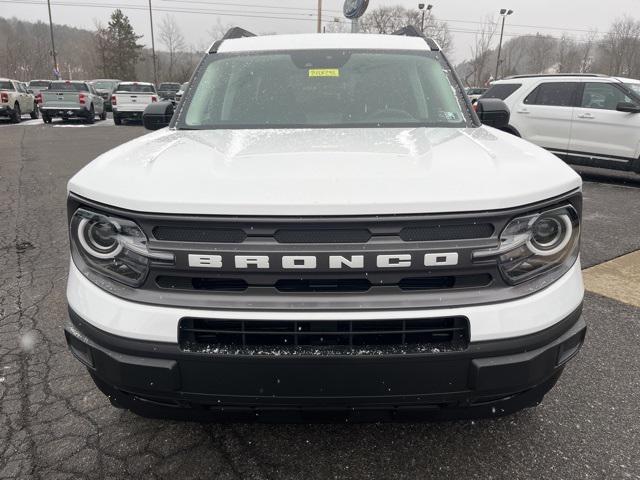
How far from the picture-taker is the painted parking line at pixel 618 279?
397 cm

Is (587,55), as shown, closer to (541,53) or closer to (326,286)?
(541,53)

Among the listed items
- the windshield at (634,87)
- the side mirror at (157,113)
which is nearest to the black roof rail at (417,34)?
the side mirror at (157,113)

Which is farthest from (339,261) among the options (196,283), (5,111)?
(5,111)

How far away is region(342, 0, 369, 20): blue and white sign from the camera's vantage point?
12547 mm

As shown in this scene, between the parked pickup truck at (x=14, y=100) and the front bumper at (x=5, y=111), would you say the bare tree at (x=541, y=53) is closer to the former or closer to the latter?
the parked pickup truck at (x=14, y=100)

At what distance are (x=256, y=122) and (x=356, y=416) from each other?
177 centimetres

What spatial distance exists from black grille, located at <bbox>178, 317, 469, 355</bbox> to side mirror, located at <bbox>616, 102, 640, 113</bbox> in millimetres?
8571

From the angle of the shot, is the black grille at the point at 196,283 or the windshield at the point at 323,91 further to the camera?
the windshield at the point at 323,91

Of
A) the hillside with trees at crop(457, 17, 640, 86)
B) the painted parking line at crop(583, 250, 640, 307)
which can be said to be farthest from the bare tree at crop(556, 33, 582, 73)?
the painted parking line at crop(583, 250, 640, 307)

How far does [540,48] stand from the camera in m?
71.5

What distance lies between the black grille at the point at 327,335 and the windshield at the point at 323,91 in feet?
4.75

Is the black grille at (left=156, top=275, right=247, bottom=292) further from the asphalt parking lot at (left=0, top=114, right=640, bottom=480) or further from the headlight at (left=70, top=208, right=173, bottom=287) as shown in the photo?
the asphalt parking lot at (left=0, top=114, right=640, bottom=480)

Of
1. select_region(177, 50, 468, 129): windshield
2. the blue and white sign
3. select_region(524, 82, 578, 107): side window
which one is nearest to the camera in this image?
select_region(177, 50, 468, 129): windshield

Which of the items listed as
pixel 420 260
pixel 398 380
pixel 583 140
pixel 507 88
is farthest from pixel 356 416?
pixel 507 88
